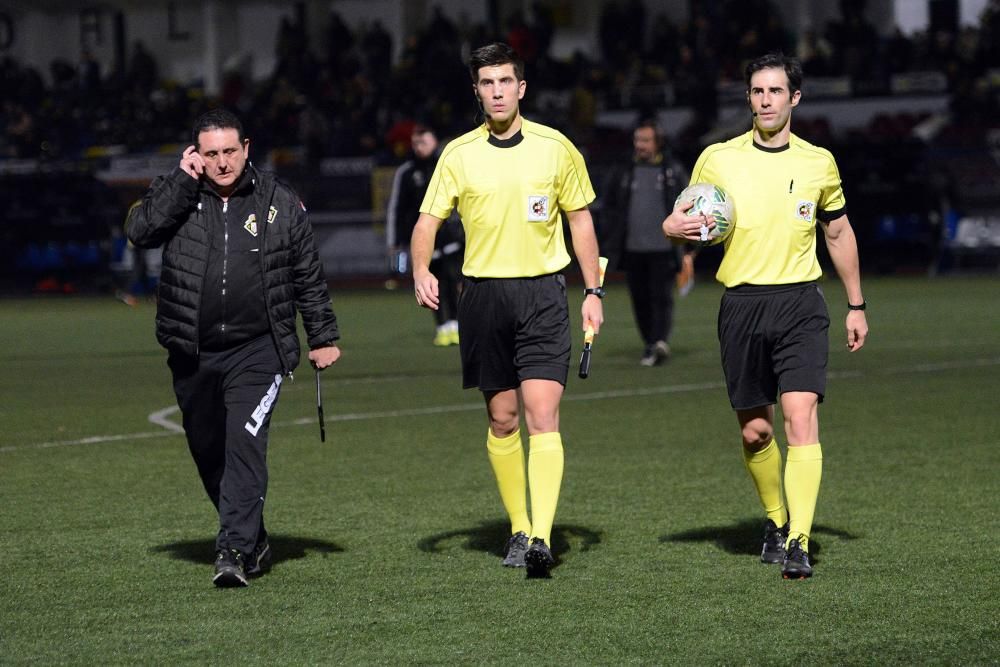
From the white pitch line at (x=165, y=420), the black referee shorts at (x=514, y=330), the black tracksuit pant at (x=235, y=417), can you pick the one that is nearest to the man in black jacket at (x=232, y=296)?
the black tracksuit pant at (x=235, y=417)

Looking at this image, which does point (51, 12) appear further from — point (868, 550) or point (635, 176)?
point (868, 550)

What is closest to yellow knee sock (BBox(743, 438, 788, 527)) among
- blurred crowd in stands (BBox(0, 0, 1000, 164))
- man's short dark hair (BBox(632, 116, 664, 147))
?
man's short dark hair (BBox(632, 116, 664, 147))

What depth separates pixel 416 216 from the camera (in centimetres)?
1625

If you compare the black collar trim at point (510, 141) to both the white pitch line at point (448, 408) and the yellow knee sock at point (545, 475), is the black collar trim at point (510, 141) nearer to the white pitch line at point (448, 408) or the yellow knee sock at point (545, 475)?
the yellow knee sock at point (545, 475)

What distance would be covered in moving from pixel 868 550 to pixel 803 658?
1.82 meters

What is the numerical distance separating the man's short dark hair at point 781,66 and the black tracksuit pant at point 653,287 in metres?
8.16

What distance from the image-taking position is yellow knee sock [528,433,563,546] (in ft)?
21.8

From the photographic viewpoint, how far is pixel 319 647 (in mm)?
5414

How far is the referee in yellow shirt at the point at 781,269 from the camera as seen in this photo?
655 centimetres

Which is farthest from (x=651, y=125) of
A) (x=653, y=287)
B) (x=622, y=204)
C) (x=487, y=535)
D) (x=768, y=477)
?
(x=768, y=477)

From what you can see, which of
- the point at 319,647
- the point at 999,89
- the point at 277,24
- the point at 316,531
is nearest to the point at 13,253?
the point at 277,24

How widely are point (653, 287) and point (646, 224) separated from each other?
1.91 feet

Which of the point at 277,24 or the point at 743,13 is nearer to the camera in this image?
the point at 743,13

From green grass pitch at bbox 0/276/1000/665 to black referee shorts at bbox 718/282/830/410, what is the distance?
725 mm
